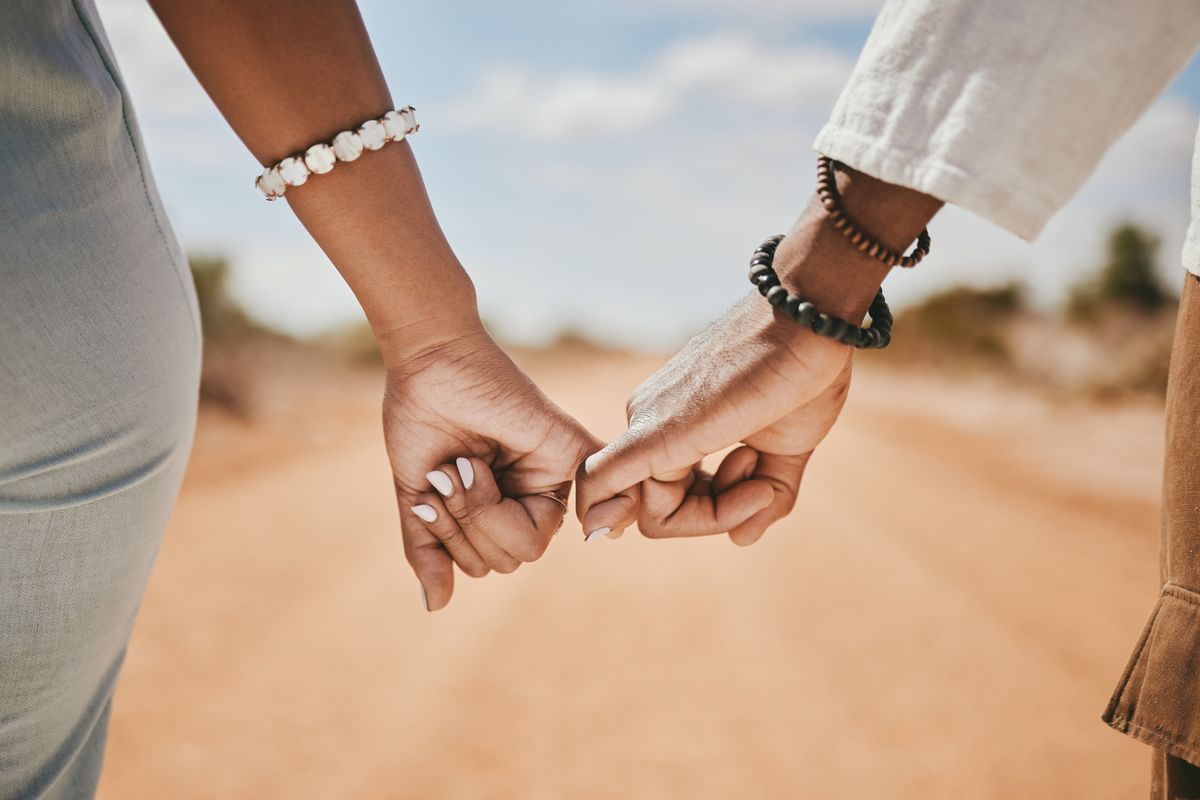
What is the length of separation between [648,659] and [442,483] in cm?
187

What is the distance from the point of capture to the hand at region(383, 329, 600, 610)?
76.5 inches

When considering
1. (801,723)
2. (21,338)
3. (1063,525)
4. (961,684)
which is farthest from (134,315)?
(1063,525)

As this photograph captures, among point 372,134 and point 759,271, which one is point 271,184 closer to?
point 372,134

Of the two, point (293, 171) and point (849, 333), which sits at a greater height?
point (293, 171)

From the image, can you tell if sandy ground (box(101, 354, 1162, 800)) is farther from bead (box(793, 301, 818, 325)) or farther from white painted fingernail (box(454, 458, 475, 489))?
bead (box(793, 301, 818, 325))

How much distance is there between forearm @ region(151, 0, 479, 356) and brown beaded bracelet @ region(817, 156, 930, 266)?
0.71 meters

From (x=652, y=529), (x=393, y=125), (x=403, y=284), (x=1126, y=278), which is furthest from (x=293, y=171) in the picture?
(x=1126, y=278)

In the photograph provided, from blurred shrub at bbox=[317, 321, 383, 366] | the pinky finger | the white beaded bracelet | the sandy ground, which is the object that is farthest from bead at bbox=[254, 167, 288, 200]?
blurred shrub at bbox=[317, 321, 383, 366]

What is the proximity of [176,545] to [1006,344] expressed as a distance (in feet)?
52.1

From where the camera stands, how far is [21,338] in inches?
41.1

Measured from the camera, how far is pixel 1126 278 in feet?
56.4

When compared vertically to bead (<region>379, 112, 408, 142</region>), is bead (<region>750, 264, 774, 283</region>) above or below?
below

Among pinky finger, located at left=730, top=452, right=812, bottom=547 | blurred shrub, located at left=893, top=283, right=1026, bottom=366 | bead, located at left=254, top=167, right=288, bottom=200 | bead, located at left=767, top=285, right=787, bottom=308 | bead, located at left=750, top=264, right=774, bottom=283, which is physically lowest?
blurred shrub, located at left=893, top=283, right=1026, bottom=366

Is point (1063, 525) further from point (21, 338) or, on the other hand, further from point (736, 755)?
point (21, 338)
